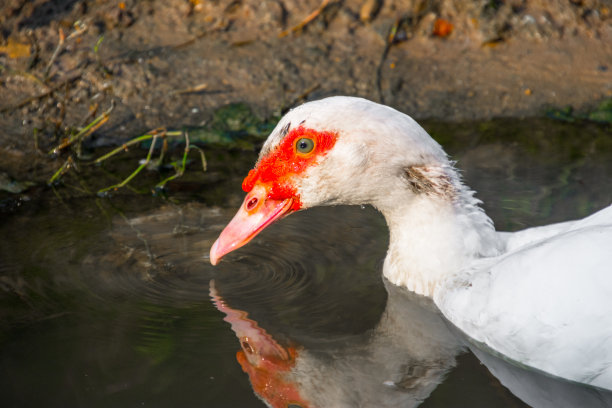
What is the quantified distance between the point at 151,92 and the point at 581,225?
347 centimetres

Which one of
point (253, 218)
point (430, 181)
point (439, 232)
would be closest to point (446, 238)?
point (439, 232)

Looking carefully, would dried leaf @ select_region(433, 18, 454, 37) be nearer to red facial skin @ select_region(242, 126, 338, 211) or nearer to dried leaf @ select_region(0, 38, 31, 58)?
dried leaf @ select_region(0, 38, 31, 58)

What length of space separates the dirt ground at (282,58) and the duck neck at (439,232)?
232 cm

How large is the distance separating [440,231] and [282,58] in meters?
2.97

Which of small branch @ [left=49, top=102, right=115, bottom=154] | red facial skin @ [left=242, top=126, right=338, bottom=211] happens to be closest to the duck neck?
red facial skin @ [left=242, top=126, right=338, bottom=211]

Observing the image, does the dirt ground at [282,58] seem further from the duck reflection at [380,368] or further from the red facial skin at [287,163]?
the duck reflection at [380,368]

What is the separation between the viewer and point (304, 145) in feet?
11.3

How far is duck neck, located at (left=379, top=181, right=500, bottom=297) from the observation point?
3.52 m

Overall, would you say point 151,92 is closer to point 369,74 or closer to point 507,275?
point 369,74

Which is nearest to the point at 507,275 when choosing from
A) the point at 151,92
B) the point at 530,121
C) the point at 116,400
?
the point at 116,400

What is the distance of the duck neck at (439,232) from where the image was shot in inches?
139

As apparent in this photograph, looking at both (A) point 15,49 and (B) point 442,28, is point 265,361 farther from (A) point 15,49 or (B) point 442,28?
(B) point 442,28

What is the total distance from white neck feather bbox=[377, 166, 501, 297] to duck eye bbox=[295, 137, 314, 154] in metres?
0.44

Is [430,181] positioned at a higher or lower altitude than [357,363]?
higher
